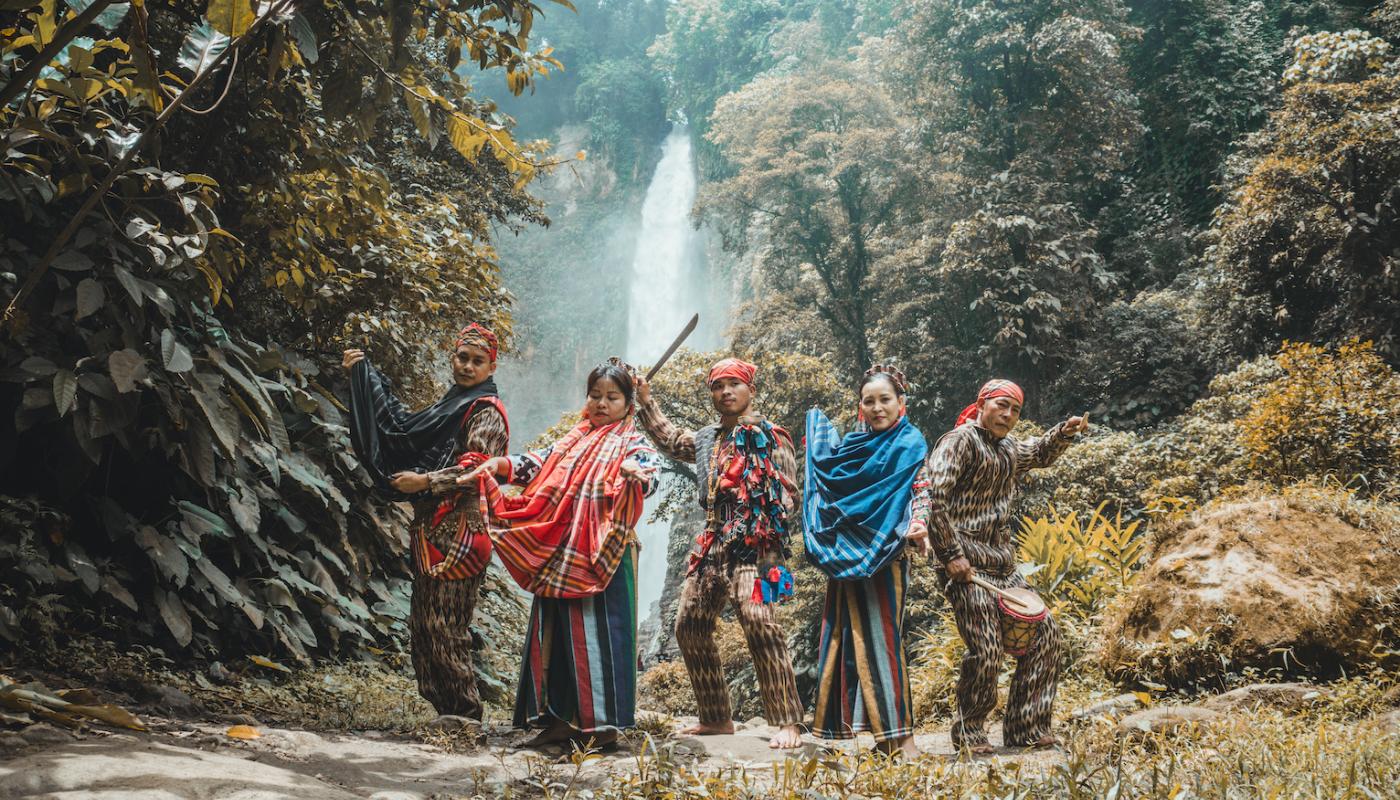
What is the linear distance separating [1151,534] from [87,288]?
21.0 ft

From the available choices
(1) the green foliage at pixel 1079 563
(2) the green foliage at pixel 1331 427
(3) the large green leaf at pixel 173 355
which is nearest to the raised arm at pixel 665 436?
(3) the large green leaf at pixel 173 355

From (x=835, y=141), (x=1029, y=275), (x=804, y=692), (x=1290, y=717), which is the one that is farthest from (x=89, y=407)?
(x=835, y=141)

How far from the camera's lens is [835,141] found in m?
18.8

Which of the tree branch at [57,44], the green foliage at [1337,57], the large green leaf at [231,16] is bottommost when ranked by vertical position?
the tree branch at [57,44]

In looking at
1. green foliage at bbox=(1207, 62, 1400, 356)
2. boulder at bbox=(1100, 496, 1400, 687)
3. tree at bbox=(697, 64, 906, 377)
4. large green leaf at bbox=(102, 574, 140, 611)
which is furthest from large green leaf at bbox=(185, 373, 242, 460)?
tree at bbox=(697, 64, 906, 377)

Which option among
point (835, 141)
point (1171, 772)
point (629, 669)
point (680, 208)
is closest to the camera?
point (1171, 772)

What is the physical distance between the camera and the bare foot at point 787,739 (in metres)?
4.29

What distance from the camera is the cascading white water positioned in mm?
30344

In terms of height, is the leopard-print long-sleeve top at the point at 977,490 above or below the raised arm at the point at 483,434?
below

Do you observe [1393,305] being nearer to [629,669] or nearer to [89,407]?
[629,669]

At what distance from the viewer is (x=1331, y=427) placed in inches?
289

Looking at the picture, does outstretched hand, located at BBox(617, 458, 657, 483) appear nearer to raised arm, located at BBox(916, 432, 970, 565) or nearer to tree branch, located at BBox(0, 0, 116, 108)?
raised arm, located at BBox(916, 432, 970, 565)

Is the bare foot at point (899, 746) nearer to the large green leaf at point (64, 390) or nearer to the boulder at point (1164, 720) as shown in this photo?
the boulder at point (1164, 720)

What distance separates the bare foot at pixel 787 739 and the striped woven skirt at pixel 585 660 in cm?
70
